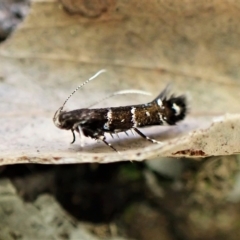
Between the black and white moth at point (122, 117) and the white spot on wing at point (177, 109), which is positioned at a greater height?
the white spot on wing at point (177, 109)

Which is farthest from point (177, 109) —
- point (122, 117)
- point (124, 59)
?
point (124, 59)

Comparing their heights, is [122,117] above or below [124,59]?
below

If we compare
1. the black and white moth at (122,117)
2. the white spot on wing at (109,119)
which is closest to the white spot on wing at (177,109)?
the black and white moth at (122,117)

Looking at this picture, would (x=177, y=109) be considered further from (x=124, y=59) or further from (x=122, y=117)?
(x=124, y=59)

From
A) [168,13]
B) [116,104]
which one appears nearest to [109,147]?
[116,104]

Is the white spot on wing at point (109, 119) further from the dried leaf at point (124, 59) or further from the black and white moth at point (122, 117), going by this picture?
the dried leaf at point (124, 59)

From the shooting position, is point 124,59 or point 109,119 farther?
point 124,59

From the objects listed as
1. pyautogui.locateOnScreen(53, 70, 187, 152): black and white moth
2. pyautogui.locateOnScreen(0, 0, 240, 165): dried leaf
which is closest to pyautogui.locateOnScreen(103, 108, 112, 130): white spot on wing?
pyautogui.locateOnScreen(53, 70, 187, 152): black and white moth

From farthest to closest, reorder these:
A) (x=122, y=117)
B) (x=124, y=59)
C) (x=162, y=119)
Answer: (x=124, y=59) → (x=162, y=119) → (x=122, y=117)

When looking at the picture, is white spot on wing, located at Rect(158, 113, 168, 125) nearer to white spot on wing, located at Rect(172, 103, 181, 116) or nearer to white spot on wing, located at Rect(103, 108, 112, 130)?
white spot on wing, located at Rect(172, 103, 181, 116)
